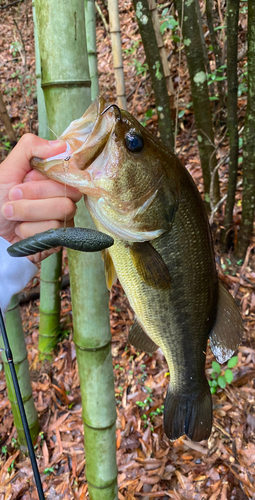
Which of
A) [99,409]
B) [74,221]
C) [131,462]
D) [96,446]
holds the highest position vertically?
[74,221]

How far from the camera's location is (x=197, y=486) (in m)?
1.98

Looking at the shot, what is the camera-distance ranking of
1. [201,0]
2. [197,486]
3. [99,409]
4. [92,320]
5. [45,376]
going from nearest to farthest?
1. [92,320]
2. [99,409]
3. [197,486]
4. [45,376]
5. [201,0]

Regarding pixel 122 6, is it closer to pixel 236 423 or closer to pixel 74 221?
pixel 74 221

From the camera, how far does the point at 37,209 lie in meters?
0.93

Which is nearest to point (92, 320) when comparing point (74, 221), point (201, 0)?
point (74, 221)

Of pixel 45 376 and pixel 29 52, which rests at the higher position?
pixel 29 52

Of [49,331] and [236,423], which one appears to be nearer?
[236,423]

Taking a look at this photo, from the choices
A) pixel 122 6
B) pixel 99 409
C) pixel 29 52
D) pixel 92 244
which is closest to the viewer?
pixel 92 244

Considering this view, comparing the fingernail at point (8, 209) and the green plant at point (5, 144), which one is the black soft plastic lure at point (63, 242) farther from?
the green plant at point (5, 144)

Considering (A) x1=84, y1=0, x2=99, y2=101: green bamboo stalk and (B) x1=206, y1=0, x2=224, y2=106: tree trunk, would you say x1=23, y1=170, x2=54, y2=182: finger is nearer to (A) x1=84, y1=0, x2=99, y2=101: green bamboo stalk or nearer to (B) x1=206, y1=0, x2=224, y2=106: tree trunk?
(A) x1=84, y1=0, x2=99, y2=101: green bamboo stalk

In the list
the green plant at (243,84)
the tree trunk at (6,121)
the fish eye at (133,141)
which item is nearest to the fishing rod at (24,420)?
the fish eye at (133,141)

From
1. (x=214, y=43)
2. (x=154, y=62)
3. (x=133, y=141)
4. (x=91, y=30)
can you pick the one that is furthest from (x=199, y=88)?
(x=133, y=141)

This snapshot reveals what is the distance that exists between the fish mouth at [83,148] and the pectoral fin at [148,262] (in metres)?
0.27

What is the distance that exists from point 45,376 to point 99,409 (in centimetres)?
162
